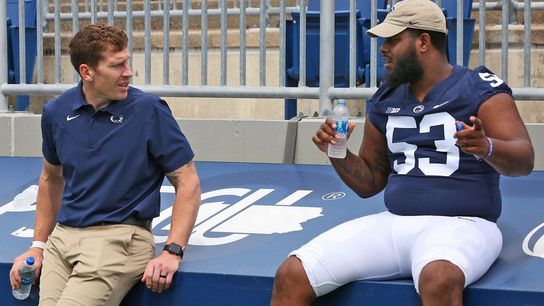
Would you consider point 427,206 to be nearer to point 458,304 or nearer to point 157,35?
point 458,304

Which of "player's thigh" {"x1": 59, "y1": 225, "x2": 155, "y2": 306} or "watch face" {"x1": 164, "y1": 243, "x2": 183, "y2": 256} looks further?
"watch face" {"x1": 164, "y1": 243, "x2": 183, "y2": 256}

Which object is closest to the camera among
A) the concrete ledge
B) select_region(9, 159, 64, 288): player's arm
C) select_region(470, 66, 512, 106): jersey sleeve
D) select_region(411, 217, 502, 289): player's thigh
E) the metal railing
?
select_region(411, 217, 502, 289): player's thigh

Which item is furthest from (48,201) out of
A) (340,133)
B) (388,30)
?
(388,30)

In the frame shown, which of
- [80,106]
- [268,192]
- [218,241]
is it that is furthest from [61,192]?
[268,192]

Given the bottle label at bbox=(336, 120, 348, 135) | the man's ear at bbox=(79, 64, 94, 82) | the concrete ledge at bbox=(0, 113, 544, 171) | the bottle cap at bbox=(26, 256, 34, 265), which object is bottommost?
the bottle cap at bbox=(26, 256, 34, 265)

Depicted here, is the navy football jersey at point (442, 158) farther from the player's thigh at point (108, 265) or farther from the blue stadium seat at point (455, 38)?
the blue stadium seat at point (455, 38)

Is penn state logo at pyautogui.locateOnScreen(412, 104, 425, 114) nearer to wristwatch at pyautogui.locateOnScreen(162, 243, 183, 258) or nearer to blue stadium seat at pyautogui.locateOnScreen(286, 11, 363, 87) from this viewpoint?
wristwatch at pyautogui.locateOnScreen(162, 243, 183, 258)

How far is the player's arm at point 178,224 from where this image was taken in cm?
437

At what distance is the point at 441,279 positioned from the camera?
3797 mm

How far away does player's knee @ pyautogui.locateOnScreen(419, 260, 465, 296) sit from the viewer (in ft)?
12.4

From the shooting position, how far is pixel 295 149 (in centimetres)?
610

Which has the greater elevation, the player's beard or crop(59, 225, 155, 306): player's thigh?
the player's beard

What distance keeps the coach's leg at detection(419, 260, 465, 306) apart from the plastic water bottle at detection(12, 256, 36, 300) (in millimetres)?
1675

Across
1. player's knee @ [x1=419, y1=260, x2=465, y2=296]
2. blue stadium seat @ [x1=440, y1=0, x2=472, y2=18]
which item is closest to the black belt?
player's knee @ [x1=419, y1=260, x2=465, y2=296]
